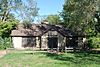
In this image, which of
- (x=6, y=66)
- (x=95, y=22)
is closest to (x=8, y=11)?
(x=95, y=22)

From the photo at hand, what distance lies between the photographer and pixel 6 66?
2134 centimetres

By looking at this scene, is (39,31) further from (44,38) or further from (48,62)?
(48,62)

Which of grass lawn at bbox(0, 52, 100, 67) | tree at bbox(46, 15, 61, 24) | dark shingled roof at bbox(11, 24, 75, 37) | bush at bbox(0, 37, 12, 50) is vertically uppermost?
tree at bbox(46, 15, 61, 24)

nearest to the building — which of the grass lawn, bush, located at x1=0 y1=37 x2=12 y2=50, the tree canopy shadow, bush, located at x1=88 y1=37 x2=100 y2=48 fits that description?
bush, located at x1=0 y1=37 x2=12 y2=50

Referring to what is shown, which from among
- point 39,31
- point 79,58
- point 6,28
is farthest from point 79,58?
point 6,28

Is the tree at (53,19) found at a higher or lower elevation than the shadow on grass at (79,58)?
higher

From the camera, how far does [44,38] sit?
174 feet

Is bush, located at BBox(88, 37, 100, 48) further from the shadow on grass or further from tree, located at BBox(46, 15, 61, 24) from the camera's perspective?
tree, located at BBox(46, 15, 61, 24)

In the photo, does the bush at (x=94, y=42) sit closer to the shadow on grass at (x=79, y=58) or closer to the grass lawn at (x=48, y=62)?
the shadow on grass at (x=79, y=58)

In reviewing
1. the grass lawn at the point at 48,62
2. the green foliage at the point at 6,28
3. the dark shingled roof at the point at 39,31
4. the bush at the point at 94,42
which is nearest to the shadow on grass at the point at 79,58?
the grass lawn at the point at 48,62

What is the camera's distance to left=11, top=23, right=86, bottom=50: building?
2086 inches

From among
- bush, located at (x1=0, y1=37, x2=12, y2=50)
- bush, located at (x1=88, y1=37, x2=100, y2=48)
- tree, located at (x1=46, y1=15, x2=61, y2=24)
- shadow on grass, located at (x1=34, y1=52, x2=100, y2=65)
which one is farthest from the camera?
tree, located at (x1=46, y1=15, x2=61, y2=24)

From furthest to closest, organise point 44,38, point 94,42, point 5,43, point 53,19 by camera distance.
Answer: point 53,19 → point 44,38 → point 94,42 → point 5,43

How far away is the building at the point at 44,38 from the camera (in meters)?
53.0
